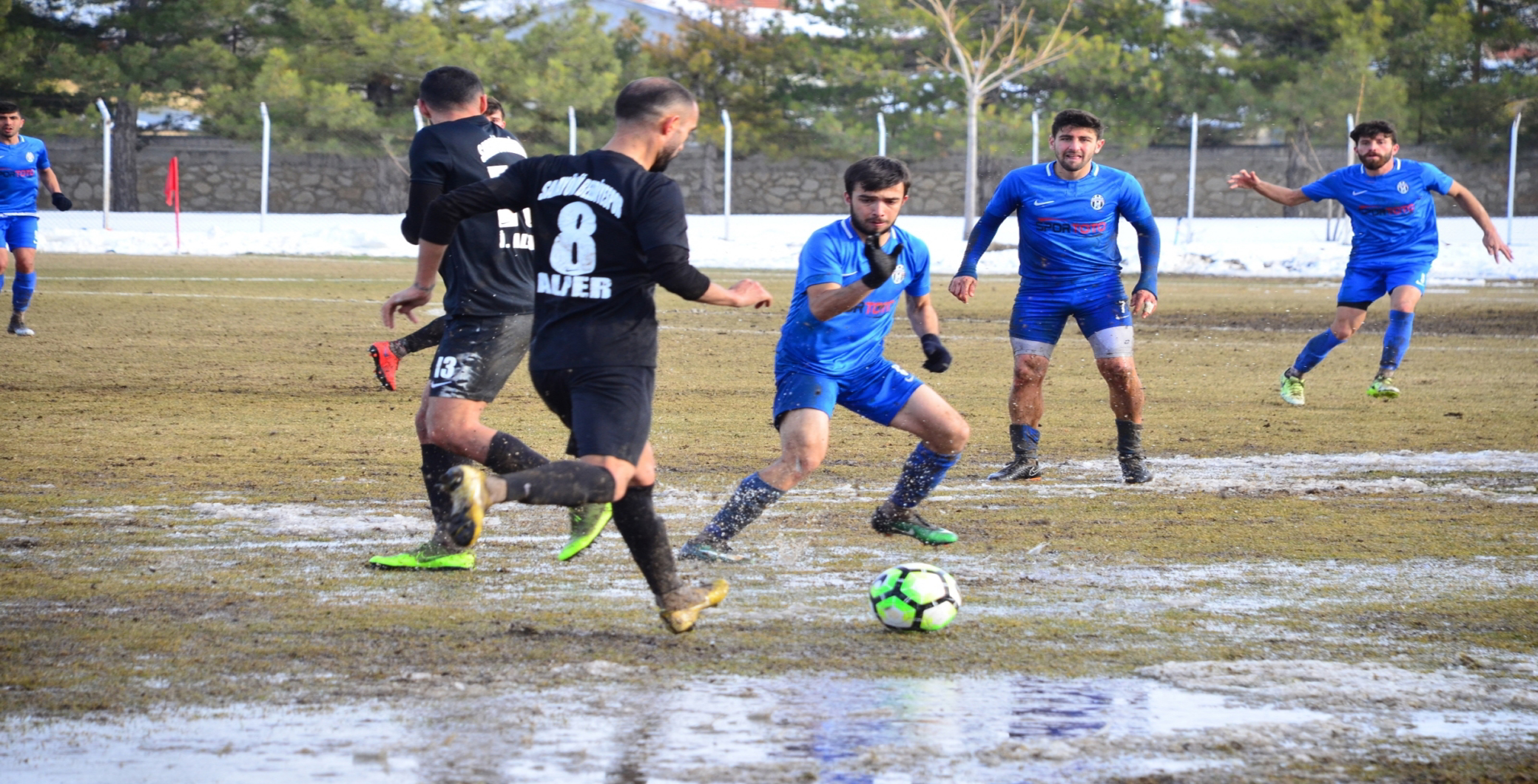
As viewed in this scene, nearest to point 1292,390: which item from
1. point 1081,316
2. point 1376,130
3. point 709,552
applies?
point 1376,130

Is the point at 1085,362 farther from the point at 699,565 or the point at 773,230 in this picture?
the point at 773,230

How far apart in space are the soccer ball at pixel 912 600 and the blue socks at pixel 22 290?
11.6 meters

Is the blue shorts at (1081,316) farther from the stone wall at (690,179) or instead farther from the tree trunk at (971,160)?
the stone wall at (690,179)

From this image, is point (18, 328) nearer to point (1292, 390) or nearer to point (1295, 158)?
point (1292, 390)

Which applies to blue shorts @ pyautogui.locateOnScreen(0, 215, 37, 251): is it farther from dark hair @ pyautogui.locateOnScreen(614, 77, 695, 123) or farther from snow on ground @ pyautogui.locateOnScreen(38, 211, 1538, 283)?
snow on ground @ pyautogui.locateOnScreen(38, 211, 1538, 283)

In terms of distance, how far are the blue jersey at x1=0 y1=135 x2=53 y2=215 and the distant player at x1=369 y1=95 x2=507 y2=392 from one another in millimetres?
6841

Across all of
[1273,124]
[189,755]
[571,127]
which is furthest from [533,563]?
[1273,124]

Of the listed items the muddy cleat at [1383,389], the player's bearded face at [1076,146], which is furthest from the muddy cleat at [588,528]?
the muddy cleat at [1383,389]

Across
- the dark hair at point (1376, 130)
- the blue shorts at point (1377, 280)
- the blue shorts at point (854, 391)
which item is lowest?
the blue shorts at point (854, 391)

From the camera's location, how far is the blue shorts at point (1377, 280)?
11500 mm

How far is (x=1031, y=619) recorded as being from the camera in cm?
505

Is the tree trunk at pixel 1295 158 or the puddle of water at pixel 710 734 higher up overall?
the tree trunk at pixel 1295 158

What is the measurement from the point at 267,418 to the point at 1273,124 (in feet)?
103

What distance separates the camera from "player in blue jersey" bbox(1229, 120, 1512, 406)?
36.9 ft
